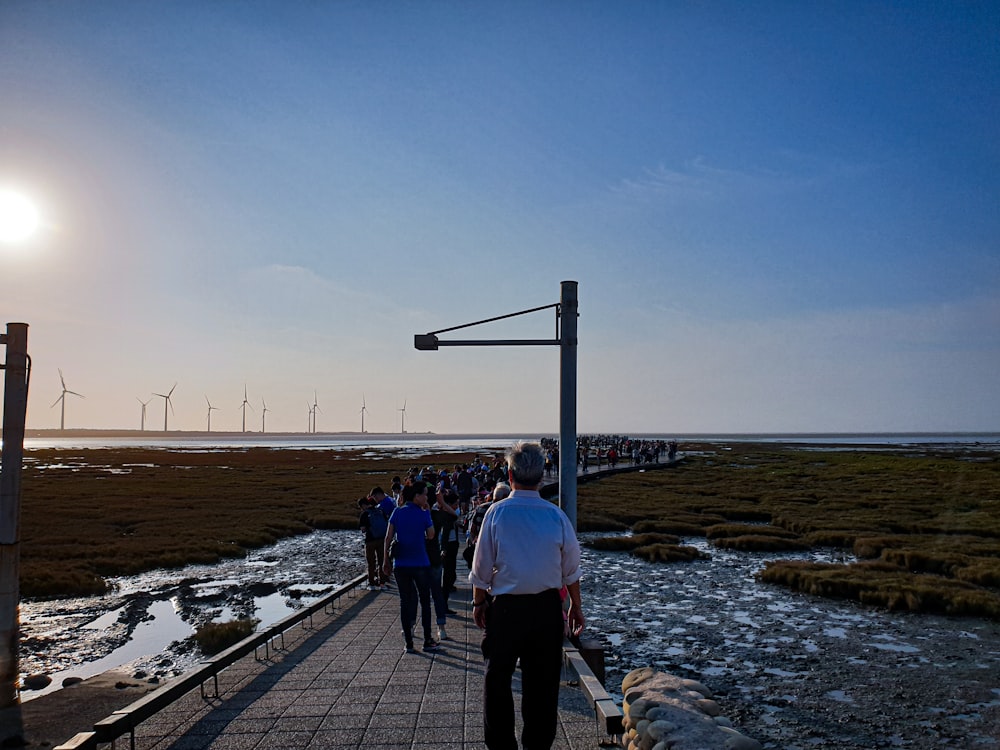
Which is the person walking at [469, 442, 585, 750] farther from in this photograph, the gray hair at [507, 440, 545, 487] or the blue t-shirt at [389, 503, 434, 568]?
the blue t-shirt at [389, 503, 434, 568]

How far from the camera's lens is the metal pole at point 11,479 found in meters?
10.1

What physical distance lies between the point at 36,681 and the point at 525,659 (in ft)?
36.0

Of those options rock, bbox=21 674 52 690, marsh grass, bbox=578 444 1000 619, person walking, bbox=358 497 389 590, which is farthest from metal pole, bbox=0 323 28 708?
marsh grass, bbox=578 444 1000 619

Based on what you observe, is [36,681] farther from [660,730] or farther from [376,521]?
[660,730]

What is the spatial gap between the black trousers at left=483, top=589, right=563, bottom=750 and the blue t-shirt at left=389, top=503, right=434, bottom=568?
404 centimetres

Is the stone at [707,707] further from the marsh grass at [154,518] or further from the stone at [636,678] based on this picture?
the marsh grass at [154,518]

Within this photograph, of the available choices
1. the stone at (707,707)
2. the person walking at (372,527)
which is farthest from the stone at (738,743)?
the person walking at (372,527)

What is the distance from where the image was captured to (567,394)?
944cm

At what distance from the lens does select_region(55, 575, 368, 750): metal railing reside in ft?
17.6

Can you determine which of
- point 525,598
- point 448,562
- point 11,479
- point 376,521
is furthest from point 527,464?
point 11,479

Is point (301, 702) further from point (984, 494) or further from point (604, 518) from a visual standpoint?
point (984, 494)

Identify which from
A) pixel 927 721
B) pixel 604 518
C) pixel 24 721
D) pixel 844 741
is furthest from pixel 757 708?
pixel 604 518

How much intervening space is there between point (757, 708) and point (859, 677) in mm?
2464

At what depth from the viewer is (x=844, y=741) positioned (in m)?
9.13
